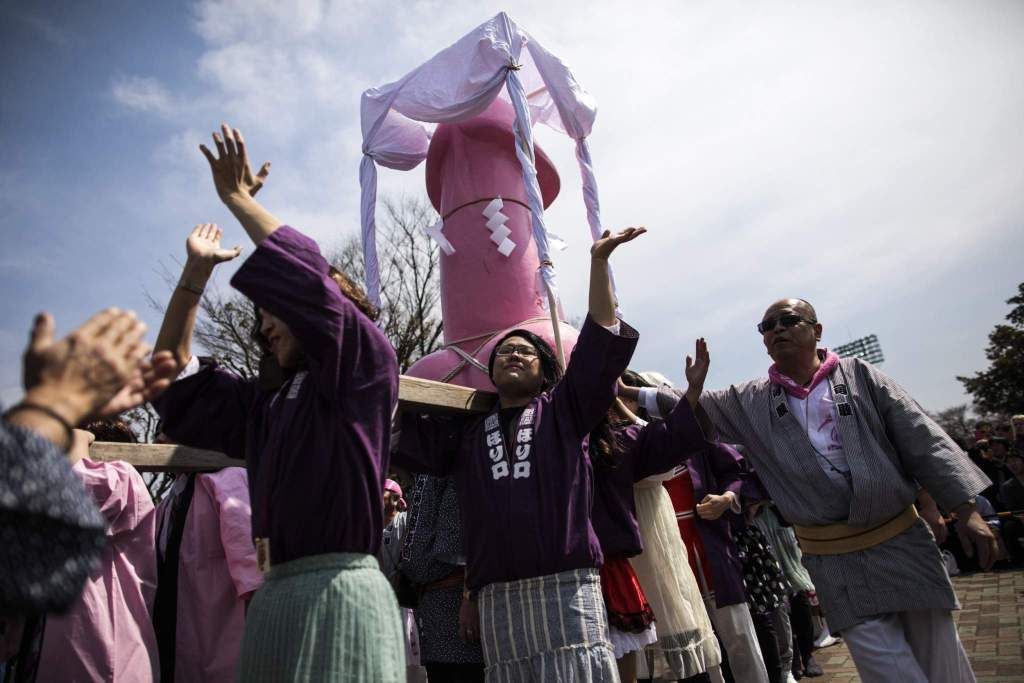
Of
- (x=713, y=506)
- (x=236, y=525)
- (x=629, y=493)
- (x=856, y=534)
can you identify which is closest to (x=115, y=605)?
(x=236, y=525)

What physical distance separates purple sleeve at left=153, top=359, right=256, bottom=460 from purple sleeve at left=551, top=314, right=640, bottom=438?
118 cm

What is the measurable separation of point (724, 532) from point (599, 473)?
1.64 m

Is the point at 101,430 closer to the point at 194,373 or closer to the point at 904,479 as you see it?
the point at 194,373

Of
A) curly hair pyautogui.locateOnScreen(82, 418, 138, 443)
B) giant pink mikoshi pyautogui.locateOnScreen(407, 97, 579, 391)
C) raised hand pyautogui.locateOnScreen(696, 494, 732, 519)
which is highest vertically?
giant pink mikoshi pyautogui.locateOnScreen(407, 97, 579, 391)

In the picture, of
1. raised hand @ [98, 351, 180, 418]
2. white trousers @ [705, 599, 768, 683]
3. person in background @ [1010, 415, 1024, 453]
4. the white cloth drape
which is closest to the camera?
raised hand @ [98, 351, 180, 418]

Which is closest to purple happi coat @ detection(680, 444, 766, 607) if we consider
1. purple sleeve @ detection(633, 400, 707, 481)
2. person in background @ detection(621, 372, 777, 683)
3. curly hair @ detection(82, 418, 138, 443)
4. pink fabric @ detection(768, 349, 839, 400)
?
person in background @ detection(621, 372, 777, 683)

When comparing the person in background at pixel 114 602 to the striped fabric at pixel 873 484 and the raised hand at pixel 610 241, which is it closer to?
the raised hand at pixel 610 241

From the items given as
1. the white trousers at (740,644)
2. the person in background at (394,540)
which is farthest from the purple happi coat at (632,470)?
the white trousers at (740,644)

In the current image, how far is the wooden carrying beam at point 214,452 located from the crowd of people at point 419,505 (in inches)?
3.7

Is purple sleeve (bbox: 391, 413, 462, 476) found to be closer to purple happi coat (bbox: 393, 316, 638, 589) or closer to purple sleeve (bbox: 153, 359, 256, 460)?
purple happi coat (bbox: 393, 316, 638, 589)

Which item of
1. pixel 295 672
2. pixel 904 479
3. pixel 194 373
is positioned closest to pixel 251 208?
pixel 194 373

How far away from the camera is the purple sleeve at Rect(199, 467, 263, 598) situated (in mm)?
2660

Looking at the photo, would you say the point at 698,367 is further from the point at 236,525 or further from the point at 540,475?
the point at 236,525

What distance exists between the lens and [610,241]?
8.64ft
